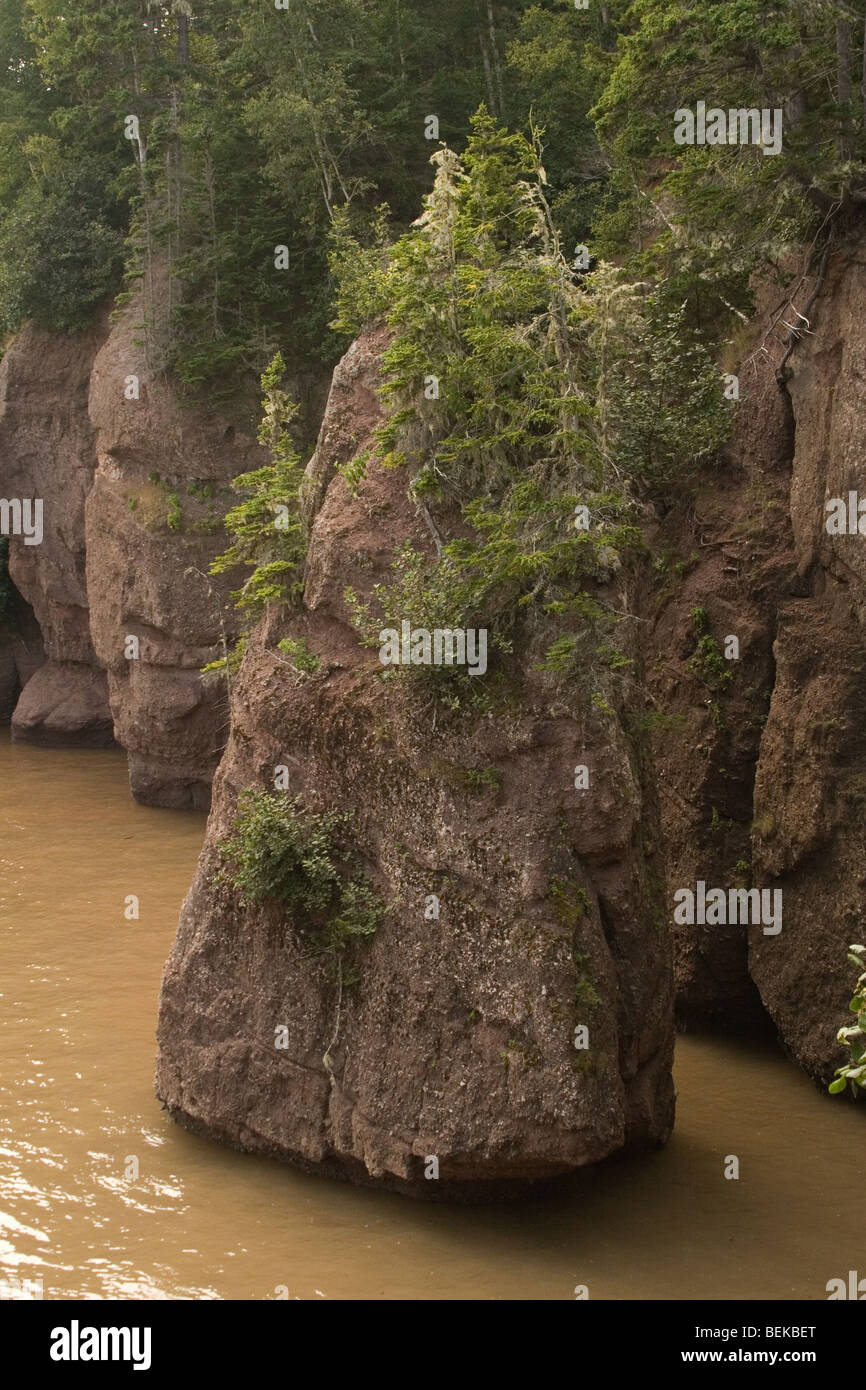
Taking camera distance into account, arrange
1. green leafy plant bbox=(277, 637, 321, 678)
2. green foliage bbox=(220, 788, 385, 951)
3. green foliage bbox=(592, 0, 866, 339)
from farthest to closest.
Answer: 1. green foliage bbox=(592, 0, 866, 339)
2. green leafy plant bbox=(277, 637, 321, 678)
3. green foliage bbox=(220, 788, 385, 951)

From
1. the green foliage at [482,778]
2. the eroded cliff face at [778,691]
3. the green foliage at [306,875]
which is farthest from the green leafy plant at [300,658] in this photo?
the eroded cliff face at [778,691]

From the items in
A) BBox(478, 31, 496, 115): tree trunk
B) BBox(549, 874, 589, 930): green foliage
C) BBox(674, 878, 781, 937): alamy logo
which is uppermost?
BBox(478, 31, 496, 115): tree trunk

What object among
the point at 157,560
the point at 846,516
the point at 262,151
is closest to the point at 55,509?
the point at 157,560

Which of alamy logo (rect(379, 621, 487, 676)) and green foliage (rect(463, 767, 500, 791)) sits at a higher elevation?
alamy logo (rect(379, 621, 487, 676))

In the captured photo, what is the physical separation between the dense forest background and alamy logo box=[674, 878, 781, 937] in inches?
282

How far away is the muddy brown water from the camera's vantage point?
28.7 ft

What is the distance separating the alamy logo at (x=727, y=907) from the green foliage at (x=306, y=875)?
4.18 meters

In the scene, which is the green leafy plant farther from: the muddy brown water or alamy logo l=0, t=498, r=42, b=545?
alamy logo l=0, t=498, r=42, b=545

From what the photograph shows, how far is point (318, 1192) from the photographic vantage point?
9719 millimetres

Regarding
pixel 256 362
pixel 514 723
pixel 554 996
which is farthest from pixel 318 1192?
pixel 256 362

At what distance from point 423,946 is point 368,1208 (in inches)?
71.0

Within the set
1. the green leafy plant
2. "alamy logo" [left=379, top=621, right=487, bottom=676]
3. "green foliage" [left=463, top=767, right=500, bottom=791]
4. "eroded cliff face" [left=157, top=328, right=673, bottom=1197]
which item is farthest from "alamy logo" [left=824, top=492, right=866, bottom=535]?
the green leafy plant

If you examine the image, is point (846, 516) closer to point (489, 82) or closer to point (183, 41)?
point (489, 82)

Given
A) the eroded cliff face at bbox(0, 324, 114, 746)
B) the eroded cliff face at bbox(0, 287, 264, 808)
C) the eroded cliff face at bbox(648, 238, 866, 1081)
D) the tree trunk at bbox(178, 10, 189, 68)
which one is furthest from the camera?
the eroded cliff face at bbox(0, 324, 114, 746)
